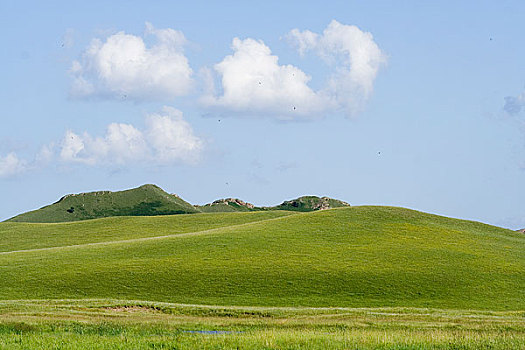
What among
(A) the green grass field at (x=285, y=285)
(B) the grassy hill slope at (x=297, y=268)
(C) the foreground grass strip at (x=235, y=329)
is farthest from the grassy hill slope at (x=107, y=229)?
(C) the foreground grass strip at (x=235, y=329)

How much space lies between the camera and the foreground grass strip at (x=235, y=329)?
25609 mm

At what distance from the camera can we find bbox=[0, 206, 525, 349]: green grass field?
95.9 feet

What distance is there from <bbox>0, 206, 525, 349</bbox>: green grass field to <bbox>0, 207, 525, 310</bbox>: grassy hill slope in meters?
0.20

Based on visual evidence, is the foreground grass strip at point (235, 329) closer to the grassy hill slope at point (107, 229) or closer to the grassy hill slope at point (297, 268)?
the grassy hill slope at point (297, 268)

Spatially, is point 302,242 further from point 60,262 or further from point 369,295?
point 60,262

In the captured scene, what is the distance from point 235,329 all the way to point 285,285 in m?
28.8

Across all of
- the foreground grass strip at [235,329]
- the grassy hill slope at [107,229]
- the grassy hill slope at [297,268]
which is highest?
the grassy hill slope at [107,229]

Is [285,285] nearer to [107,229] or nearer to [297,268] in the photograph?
[297,268]

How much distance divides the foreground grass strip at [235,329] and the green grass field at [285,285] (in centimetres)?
10

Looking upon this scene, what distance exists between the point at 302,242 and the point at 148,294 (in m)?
27.9

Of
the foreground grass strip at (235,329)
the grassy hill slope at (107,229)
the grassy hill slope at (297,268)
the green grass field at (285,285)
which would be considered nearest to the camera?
the foreground grass strip at (235,329)

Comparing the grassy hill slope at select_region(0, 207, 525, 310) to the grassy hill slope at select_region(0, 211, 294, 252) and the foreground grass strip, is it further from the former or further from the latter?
the grassy hill slope at select_region(0, 211, 294, 252)

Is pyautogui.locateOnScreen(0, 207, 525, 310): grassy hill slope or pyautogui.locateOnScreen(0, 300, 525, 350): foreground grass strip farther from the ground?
pyautogui.locateOnScreen(0, 207, 525, 310): grassy hill slope

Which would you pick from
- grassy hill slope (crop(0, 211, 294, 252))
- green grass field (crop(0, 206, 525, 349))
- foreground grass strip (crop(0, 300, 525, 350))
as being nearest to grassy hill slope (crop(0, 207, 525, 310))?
green grass field (crop(0, 206, 525, 349))
